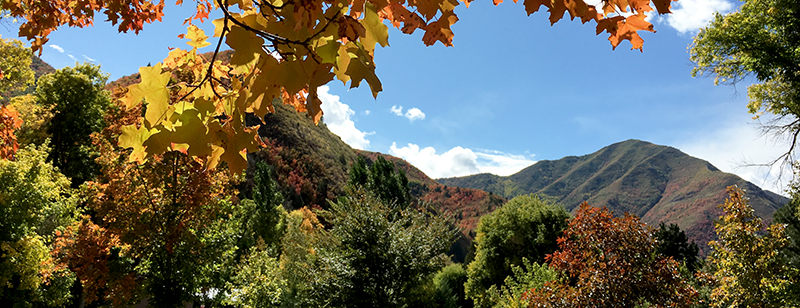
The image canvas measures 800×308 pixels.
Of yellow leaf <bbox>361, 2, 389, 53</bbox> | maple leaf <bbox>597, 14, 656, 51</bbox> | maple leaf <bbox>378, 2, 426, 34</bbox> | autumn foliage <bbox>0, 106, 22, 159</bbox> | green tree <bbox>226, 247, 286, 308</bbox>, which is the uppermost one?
autumn foliage <bbox>0, 106, 22, 159</bbox>

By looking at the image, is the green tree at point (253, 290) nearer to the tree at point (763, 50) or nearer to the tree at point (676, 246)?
the tree at point (763, 50)

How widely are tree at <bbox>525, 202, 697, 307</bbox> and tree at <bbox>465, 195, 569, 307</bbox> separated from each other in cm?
1133

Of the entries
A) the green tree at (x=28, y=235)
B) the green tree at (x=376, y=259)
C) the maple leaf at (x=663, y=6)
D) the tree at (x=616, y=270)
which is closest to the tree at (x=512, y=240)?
the green tree at (x=376, y=259)

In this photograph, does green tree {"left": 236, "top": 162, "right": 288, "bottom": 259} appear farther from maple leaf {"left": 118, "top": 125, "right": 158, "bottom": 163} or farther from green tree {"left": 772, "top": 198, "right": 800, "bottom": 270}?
green tree {"left": 772, "top": 198, "right": 800, "bottom": 270}

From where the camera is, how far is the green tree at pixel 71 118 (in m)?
13.6

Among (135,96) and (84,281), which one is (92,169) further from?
(135,96)

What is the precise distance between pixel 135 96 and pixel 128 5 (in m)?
2.51

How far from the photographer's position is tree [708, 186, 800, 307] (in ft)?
19.0

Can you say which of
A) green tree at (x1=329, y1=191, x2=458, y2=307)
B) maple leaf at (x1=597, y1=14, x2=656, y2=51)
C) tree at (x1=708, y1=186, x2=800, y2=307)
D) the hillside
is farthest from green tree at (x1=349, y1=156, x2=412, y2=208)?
the hillside


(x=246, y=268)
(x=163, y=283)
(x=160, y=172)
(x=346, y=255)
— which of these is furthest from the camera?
(x=246, y=268)

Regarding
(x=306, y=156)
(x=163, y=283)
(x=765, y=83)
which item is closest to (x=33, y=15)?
(x=163, y=283)

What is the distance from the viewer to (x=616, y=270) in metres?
4.89

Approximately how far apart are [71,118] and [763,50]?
21.8 m

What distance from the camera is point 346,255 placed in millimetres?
7879
